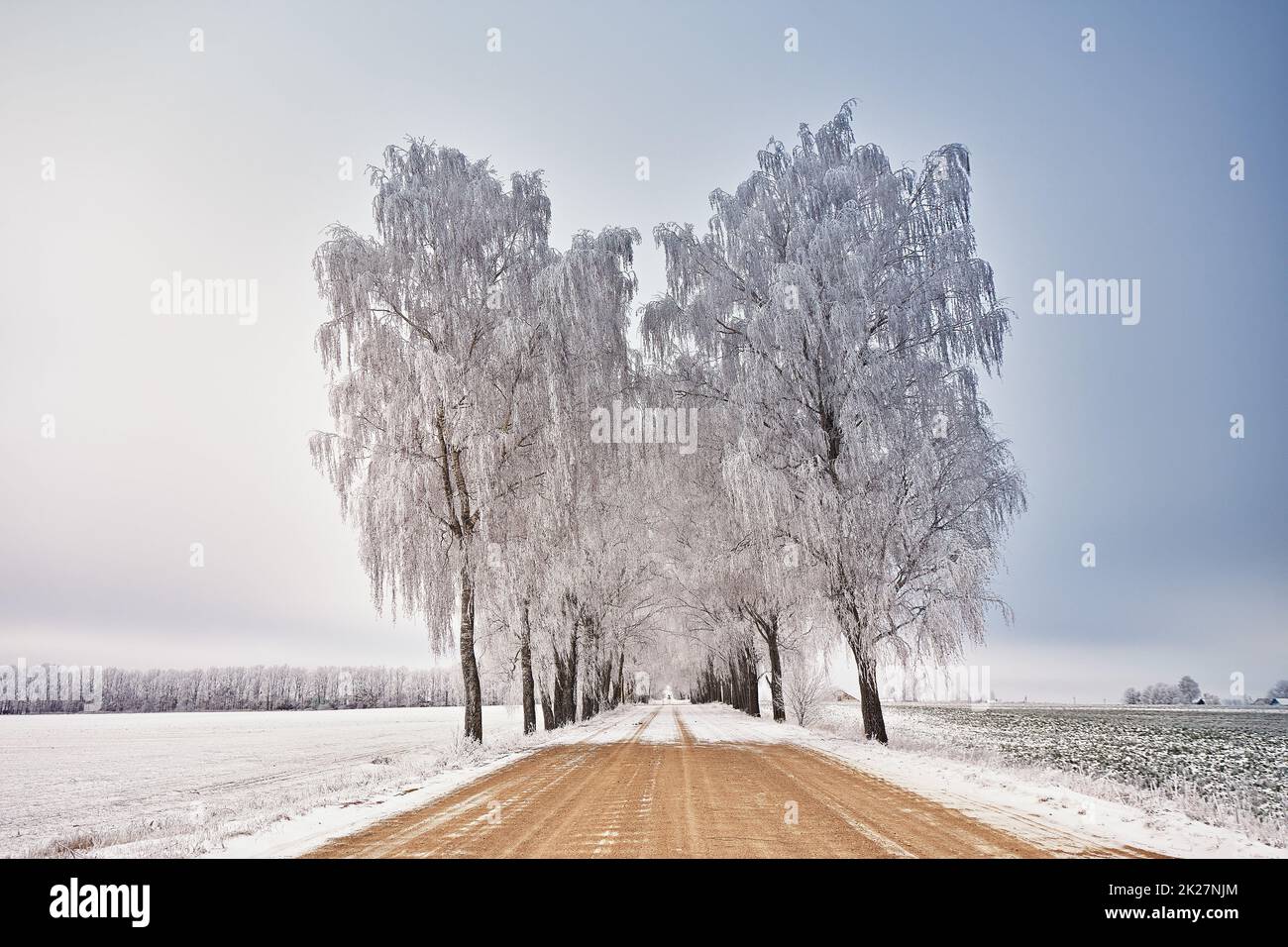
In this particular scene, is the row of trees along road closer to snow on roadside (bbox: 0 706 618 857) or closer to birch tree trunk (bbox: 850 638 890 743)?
birch tree trunk (bbox: 850 638 890 743)

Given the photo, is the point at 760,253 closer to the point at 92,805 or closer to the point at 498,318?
the point at 498,318

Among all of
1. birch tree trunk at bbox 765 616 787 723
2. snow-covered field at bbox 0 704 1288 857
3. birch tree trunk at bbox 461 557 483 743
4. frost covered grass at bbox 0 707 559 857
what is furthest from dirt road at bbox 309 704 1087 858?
birch tree trunk at bbox 765 616 787 723

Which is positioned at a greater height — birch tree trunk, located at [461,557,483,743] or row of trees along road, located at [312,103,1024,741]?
row of trees along road, located at [312,103,1024,741]

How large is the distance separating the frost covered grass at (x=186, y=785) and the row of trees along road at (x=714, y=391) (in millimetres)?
4243

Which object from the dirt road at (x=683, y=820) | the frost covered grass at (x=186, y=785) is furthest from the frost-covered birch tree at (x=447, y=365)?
the dirt road at (x=683, y=820)

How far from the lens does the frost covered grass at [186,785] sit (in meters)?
7.12

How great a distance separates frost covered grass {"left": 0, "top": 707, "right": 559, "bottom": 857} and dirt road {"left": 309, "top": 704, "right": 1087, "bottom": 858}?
4.88ft

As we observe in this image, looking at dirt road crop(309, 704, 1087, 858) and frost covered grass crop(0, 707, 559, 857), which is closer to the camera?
dirt road crop(309, 704, 1087, 858)

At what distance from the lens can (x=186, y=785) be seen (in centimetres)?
1989

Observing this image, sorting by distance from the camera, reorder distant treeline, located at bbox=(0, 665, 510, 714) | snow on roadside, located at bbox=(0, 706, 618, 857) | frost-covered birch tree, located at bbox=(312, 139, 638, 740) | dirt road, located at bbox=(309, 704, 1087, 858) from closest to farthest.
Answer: dirt road, located at bbox=(309, 704, 1087, 858), snow on roadside, located at bbox=(0, 706, 618, 857), frost-covered birch tree, located at bbox=(312, 139, 638, 740), distant treeline, located at bbox=(0, 665, 510, 714)

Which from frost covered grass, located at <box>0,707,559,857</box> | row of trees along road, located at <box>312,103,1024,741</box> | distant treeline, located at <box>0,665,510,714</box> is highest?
row of trees along road, located at <box>312,103,1024,741</box>

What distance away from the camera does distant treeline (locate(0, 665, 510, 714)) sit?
120 m

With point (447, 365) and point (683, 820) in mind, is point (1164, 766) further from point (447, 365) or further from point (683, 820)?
point (447, 365)
